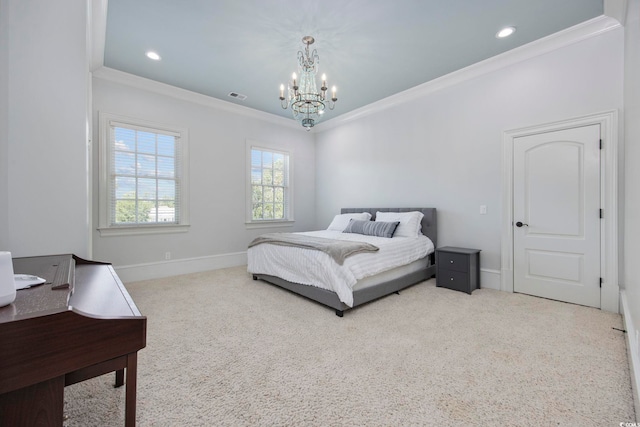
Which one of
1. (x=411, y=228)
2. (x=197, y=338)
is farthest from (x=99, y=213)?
(x=411, y=228)

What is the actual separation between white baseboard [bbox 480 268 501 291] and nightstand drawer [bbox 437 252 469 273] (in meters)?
0.48

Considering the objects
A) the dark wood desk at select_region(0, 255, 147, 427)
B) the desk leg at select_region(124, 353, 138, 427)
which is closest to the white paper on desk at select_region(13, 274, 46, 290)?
the dark wood desk at select_region(0, 255, 147, 427)

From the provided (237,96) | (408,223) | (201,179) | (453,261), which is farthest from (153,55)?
(453,261)

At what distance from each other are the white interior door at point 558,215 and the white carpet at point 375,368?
1.04 ft

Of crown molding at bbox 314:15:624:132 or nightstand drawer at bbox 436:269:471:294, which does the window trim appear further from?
nightstand drawer at bbox 436:269:471:294

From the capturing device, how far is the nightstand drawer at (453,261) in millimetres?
3459

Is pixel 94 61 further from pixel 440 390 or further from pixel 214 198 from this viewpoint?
pixel 440 390

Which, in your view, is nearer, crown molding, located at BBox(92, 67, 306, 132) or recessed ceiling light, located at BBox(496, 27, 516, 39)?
Answer: recessed ceiling light, located at BBox(496, 27, 516, 39)

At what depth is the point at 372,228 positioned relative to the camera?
13.9 ft

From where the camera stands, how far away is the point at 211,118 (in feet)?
15.7

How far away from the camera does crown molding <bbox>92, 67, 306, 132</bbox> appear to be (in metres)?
3.81

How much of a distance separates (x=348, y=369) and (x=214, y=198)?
12.6 ft

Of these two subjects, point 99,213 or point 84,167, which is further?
point 99,213

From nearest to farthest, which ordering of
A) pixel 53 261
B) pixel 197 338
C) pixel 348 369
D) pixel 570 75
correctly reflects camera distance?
pixel 53 261 → pixel 348 369 → pixel 197 338 → pixel 570 75
